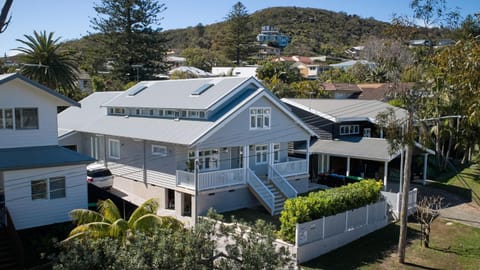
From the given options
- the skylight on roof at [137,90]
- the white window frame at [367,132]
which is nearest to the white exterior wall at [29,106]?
the skylight on roof at [137,90]

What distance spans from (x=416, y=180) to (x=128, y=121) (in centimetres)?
2232

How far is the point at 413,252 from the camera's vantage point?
19344 millimetres

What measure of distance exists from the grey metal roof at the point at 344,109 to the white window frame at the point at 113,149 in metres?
15.2

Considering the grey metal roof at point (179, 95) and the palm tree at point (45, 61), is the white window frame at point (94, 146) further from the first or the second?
the palm tree at point (45, 61)

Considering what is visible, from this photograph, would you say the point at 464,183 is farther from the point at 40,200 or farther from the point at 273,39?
the point at 273,39

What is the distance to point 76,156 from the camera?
20.3 metres

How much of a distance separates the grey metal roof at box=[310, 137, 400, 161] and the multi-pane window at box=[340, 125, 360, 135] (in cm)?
96

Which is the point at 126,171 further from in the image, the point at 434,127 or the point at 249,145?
the point at 434,127

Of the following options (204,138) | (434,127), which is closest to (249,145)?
(204,138)

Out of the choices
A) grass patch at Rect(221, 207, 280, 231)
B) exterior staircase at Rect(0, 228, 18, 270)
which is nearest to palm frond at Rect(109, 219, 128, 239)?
exterior staircase at Rect(0, 228, 18, 270)

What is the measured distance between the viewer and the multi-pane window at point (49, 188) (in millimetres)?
18906

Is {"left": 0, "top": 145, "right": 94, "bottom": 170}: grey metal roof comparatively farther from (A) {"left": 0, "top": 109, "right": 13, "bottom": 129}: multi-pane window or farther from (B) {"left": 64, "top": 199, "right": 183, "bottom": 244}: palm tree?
(B) {"left": 64, "top": 199, "right": 183, "bottom": 244}: palm tree

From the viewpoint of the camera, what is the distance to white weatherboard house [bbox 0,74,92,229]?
60.4ft

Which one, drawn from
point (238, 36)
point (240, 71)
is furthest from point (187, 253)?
point (238, 36)
